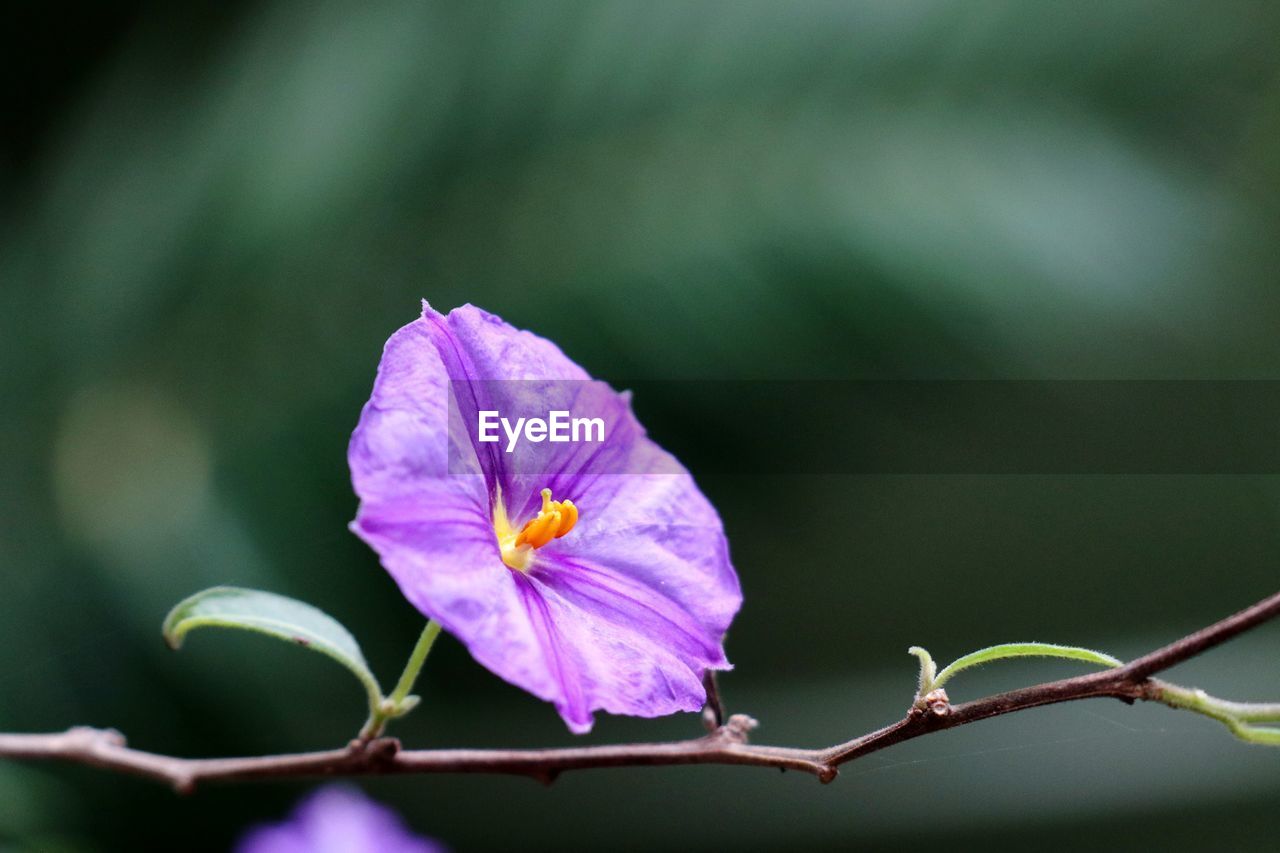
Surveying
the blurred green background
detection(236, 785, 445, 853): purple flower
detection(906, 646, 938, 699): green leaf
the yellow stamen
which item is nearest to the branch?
detection(906, 646, 938, 699): green leaf

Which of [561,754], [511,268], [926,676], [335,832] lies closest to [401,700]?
[561,754]

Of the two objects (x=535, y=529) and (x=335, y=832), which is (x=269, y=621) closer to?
(x=535, y=529)

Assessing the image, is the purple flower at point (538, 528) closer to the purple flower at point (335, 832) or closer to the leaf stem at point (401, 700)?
the leaf stem at point (401, 700)

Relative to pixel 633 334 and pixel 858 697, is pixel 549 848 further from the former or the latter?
pixel 633 334

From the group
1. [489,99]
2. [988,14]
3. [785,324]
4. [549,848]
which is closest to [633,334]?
[785,324]

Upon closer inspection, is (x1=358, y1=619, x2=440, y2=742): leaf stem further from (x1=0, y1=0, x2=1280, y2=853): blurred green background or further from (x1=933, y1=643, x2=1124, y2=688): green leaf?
(x1=0, y1=0, x2=1280, y2=853): blurred green background

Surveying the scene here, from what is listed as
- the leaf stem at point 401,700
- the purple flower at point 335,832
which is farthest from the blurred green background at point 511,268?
the leaf stem at point 401,700
